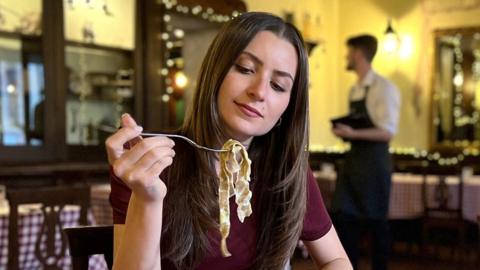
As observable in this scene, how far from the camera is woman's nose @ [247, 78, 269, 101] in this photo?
3.46 feet

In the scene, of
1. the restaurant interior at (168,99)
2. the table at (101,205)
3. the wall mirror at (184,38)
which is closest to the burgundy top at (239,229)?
the restaurant interior at (168,99)

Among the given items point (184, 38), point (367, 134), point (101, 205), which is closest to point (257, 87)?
point (367, 134)

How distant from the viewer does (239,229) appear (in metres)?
1.23

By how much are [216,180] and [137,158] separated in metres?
0.34

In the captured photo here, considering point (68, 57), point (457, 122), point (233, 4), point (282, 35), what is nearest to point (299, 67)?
point (282, 35)

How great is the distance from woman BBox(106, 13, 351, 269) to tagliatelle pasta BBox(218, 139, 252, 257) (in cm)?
6

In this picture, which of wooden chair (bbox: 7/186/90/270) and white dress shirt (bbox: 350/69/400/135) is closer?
wooden chair (bbox: 7/186/90/270)

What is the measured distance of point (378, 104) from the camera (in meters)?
3.37

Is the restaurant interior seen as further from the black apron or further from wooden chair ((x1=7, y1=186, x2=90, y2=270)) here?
the black apron

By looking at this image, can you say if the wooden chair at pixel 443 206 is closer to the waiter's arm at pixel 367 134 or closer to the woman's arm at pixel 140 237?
the waiter's arm at pixel 367 134

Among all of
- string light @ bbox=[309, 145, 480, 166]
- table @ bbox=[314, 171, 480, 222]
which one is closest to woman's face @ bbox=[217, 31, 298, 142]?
table @ bbox=[314, 171, 480, 222]

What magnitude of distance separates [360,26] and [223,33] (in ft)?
20.2

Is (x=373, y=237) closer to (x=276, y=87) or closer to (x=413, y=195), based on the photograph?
(x=413, y=195)

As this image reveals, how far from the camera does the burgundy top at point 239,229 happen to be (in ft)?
3.56
